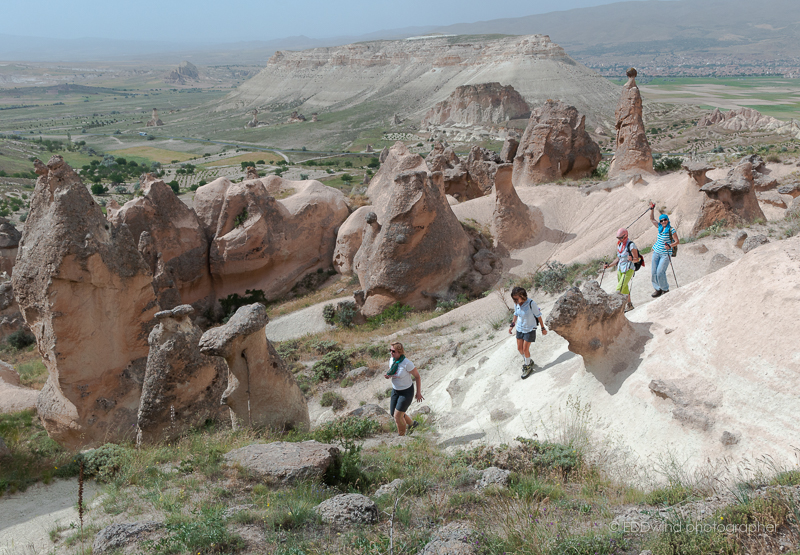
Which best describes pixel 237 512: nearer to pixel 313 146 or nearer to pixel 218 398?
pixel 218 398

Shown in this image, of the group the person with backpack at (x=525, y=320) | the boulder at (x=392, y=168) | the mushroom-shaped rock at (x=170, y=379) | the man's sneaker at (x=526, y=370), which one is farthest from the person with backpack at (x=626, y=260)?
the boulder at (x=392, y=168)

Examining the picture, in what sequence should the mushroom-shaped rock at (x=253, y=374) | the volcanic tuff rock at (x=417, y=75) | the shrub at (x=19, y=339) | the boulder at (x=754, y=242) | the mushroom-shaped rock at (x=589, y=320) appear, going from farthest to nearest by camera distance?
the volcanic tuff rock at (x=417, y=75), the shrub at (x=19, y=339), the boulder at (x=754, y=242), the mushroom-shaped rock at (x=253, y=374), the mushroom-shaped rock at (x=589, y=320)

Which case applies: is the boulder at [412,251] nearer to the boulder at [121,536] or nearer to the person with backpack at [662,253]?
the person with backpack at [662,253]

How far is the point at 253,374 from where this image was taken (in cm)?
845

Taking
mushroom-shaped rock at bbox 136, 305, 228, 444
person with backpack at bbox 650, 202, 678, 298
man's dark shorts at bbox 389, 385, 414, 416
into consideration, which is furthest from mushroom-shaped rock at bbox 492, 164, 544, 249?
mushroom-shaped rock at bbox 136, 305, 228, 444

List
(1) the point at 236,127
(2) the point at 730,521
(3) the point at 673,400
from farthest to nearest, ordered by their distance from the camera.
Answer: (1) the point at 236,127, (3) the point at 673,400, (2) the point at 730,521

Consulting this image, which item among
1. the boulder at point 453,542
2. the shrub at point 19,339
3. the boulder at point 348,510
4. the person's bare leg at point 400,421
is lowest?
the shrub at point 19,339

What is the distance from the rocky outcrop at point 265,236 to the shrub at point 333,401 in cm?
1071

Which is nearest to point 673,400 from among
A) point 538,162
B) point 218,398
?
point 218,398

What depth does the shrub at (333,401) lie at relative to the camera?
12228 mm

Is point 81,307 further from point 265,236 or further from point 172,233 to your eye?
point 265,236

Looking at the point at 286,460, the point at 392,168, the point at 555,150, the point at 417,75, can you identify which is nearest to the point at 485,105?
the point at 417,75

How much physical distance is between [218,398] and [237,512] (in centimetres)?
425

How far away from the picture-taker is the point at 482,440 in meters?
8.34
